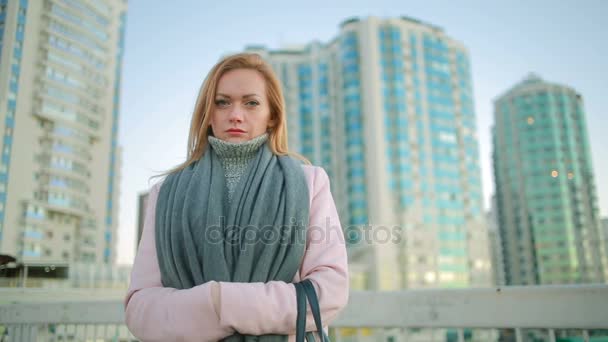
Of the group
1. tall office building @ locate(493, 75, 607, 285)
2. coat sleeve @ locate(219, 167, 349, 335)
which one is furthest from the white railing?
tall office building @ locate(493, 75, 607, 285)

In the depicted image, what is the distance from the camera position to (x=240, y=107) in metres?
1.26

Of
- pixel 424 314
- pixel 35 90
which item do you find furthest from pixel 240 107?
pixel 35 90

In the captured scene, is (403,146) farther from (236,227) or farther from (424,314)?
(236,227)

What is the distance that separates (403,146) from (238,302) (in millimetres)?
36965

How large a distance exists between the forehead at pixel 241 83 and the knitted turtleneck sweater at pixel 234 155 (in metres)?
0.14

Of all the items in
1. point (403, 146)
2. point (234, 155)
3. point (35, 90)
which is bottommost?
point (234, 155)

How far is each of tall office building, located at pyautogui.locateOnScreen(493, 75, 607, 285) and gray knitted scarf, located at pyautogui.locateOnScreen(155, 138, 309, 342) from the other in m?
54.2

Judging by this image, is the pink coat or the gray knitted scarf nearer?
the pink coat

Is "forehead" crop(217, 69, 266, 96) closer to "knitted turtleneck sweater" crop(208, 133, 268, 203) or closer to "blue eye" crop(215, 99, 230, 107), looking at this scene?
"blue eye" crop(215, 99, 230, 107)

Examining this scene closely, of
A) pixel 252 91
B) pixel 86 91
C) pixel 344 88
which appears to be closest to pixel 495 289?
pixel 252 91

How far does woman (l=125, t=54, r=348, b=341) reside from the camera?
99 cm

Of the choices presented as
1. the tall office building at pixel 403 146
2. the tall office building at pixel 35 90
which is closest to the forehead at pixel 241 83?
the tall office building at pixel 35 90

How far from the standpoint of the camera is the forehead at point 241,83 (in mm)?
1271

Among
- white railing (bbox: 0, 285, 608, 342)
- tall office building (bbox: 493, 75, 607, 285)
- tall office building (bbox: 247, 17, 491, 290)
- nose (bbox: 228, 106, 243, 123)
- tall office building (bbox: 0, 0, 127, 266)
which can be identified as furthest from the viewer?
tall office building (bbox: 493, 75, 607, 285)
